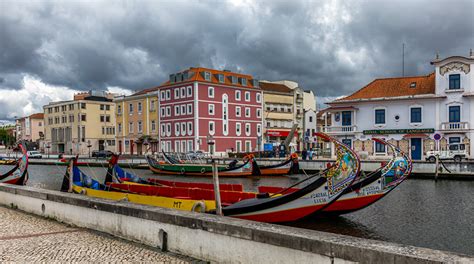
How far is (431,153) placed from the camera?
129 ft

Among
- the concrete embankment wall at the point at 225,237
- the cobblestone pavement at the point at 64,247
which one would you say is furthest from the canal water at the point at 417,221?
the cobblestone pavement at the point at 64,247

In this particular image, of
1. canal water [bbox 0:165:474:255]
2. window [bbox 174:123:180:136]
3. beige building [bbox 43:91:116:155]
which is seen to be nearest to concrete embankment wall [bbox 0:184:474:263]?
canal water [bbox 0:165:474:255]

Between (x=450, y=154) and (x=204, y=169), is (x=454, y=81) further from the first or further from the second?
(x=204, y=169)

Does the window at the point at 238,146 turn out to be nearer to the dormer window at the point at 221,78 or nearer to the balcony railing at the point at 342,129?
the dormer window at the point at 221,78

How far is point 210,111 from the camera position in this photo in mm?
66250

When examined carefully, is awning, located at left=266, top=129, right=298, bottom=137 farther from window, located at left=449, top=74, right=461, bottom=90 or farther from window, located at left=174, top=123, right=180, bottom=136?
window, located at left=449, top=74, right=461, bottom=90

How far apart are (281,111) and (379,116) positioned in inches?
1256

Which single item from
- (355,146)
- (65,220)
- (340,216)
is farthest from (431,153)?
(65,220)

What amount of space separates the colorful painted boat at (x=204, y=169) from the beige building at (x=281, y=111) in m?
32.7

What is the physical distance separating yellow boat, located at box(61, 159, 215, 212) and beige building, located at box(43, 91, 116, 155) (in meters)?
67.8

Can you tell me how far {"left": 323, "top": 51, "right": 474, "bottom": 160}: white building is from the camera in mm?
41656

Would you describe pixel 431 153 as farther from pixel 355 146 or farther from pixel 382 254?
pixel 382 254

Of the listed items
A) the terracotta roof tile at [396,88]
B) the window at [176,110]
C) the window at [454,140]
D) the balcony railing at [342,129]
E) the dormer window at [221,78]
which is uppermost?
the dormer window at [221,78]

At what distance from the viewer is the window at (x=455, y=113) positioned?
138ft
